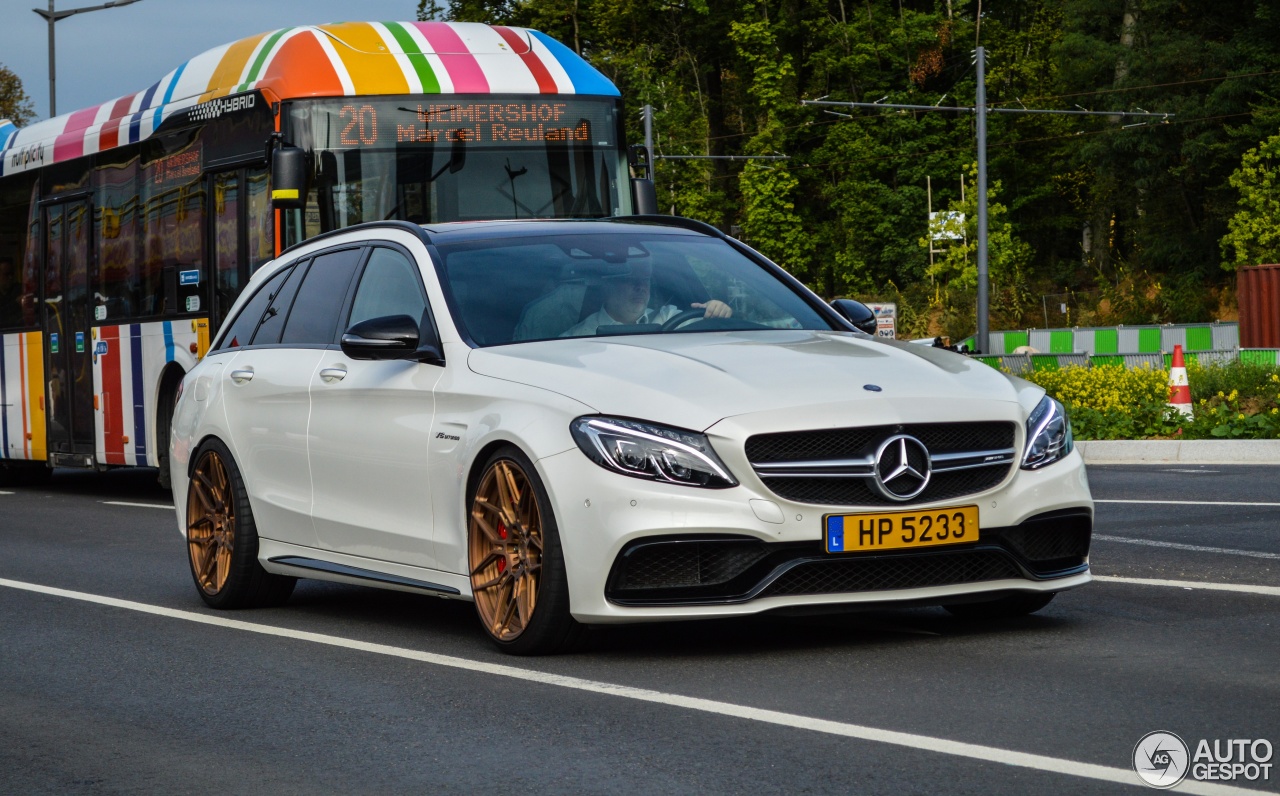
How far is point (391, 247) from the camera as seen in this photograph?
8344 mm

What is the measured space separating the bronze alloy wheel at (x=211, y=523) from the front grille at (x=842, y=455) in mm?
3375

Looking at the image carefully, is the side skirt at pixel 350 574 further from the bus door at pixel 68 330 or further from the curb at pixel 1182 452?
the curb at pixel 1182 452

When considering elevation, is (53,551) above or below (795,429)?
below

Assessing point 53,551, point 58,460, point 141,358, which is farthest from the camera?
point 58,460

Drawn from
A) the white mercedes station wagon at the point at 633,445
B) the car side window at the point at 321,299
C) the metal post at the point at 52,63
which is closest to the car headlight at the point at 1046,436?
the white mercedes station wagon at the point at 633,445

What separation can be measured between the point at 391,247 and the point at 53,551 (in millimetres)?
5269

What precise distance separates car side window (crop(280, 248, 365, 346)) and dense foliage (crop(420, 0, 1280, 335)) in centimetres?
4557

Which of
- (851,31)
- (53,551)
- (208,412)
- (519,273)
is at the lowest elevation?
(53,551)

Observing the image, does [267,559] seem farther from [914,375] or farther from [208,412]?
[914,375]

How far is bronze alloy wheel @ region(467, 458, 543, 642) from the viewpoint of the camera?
22.4ft

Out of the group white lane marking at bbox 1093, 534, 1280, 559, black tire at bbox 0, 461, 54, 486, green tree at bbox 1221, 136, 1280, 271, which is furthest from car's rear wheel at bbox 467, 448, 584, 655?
green tree at bbox 1221, 136, 1280, 271

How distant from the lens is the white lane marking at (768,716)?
475 centimetres

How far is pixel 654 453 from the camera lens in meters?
6.44

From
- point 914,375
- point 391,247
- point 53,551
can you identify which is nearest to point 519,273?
point 391,247
